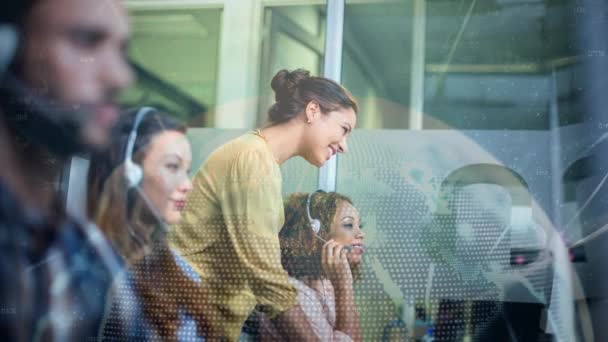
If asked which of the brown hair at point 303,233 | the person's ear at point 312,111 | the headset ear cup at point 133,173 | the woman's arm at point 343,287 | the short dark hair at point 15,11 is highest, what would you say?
the short dark hair at point 15,11

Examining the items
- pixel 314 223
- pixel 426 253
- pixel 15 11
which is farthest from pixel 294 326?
pixel 15 11

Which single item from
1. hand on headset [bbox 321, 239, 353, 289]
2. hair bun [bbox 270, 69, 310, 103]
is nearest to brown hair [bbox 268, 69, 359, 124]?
hair bun [bbox 270, 69, 310, 103]

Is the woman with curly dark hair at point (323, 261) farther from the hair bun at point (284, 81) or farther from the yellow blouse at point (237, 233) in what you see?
the hair bun at point (284, 81)

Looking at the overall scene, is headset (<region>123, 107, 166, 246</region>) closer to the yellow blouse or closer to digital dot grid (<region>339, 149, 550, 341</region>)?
the yellow blouse

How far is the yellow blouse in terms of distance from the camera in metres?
Answer: 1.36

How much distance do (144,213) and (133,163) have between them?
13cm

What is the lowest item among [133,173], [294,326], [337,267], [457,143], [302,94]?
[294,326]

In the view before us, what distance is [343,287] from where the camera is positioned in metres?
1.37

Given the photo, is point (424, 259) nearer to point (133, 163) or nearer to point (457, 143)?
point (457, 143)

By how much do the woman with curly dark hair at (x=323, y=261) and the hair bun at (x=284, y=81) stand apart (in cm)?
26

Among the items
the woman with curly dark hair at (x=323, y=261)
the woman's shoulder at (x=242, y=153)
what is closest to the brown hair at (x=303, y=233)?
the woman with curly dark hair at (x=323, y=261)

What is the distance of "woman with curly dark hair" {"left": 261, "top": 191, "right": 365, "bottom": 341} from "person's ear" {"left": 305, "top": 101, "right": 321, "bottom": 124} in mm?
198

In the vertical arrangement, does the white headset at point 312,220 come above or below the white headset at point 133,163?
below

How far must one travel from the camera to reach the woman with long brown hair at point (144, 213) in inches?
55.3
